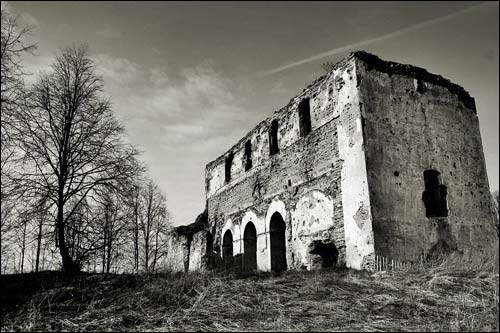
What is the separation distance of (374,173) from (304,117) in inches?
147

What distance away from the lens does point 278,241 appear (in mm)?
14266

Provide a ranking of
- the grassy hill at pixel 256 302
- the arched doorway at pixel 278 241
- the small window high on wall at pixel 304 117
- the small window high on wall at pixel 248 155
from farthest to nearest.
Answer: the small window high on wall at pixel 248 155, the arched doorway at pixel 278 241, the small window high on wall at pixel 304 117, the grassy hill at pixel 256 302

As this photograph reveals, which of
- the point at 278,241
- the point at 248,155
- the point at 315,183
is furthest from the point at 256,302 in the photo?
the point at 248,155

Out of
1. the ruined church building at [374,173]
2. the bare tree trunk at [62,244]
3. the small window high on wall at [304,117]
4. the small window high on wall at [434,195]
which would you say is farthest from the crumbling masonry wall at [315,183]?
the bare tree trunk at [62,244]

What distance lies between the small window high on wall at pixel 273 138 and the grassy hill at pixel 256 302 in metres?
6.75

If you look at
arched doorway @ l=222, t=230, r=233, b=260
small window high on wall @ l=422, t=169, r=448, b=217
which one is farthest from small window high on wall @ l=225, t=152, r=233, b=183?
small window high on wall @ l=422, t=169, r=448, b=217

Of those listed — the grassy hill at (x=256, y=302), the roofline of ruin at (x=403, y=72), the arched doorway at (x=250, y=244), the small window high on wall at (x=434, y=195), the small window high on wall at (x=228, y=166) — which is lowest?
the grassy hill at (x=256, y=302)

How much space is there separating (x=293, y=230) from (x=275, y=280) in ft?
14.3

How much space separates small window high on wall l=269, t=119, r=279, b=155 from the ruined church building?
548mm

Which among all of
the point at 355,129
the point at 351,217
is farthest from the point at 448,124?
the point at 351,217

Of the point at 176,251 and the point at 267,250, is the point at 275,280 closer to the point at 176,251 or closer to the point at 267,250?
the point at 267,250

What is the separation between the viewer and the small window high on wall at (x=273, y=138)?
49.1 ft

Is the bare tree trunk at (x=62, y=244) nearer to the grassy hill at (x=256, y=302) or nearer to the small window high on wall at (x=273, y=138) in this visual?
the grassy hill at (x=256, y=302)

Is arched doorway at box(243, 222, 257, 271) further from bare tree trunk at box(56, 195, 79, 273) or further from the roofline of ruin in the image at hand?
bare tree trunk at box(56, 195, 79, 273)
